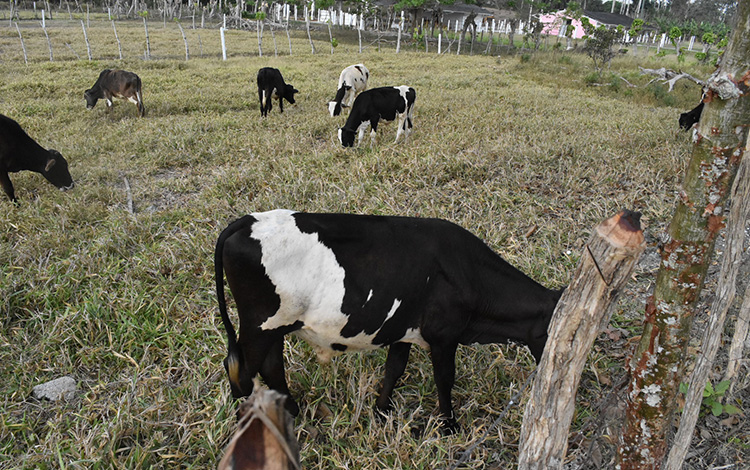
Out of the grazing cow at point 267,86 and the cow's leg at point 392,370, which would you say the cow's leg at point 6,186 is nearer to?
the grazing cow at point 267,86

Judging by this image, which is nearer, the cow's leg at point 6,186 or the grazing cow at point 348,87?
the cow's leg at point 6,186

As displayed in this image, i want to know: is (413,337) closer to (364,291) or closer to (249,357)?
(364,291)

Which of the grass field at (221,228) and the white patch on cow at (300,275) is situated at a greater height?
the white patch on cow at (300,275)

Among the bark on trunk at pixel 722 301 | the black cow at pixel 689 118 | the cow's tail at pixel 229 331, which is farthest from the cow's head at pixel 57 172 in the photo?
the black cow at pixel 689 118

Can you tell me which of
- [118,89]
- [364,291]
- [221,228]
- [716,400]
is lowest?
[716,400]

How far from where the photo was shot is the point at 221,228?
5.11m

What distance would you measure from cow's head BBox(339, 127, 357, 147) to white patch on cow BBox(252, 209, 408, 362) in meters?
5.42

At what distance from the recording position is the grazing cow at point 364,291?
2686 millimetres

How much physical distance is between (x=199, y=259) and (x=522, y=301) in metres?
2.99

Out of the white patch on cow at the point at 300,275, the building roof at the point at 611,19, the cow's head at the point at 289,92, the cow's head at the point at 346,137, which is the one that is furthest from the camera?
the building roof at the point at 611,19

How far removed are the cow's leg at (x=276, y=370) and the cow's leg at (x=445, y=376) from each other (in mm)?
918

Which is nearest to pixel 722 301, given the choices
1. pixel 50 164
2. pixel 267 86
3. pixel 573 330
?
pixel 573 330

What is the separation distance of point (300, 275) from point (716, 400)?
2.71 m

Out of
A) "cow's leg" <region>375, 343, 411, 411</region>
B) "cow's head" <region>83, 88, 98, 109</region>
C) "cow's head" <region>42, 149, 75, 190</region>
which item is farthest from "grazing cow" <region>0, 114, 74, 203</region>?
"cow's leg" <region>375, 343, 411, 411</region>
